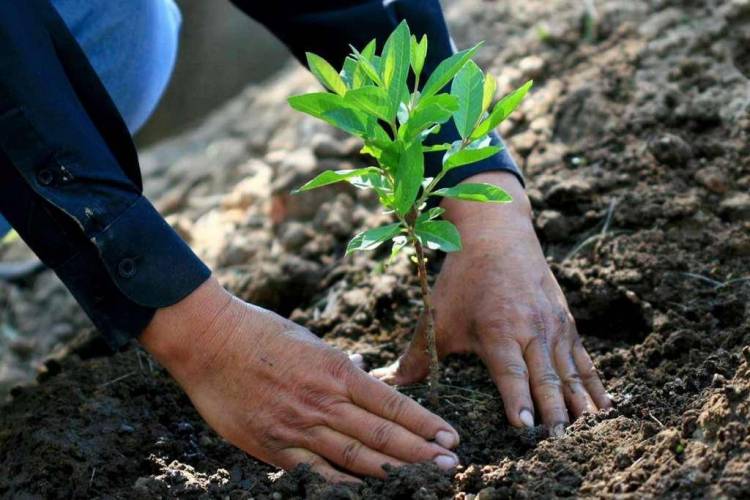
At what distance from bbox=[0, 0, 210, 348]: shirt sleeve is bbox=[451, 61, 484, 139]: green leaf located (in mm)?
536

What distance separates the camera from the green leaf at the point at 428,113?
154 cm

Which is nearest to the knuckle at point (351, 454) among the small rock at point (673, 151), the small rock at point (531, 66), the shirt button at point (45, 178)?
the shirt button at point (45, 178)

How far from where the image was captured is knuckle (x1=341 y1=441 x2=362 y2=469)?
171 centimetres

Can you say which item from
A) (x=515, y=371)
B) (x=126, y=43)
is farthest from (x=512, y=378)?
(x=126, y=43)

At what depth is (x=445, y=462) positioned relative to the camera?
1.66m

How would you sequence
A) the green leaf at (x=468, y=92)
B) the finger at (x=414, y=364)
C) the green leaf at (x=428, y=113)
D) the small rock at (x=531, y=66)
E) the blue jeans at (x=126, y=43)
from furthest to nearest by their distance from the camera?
1. the small rock at (x=531, y=66)
2. the blue jeans at (x=126, y=43)
3. the finger at (x=414, y=364)
4. the green leaf at (x=468, y=92)
5. the green leaf at (x=428, y=113)

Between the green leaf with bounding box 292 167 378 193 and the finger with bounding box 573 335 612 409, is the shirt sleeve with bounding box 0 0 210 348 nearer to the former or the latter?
the green leaf with bounding box 292 167 378 193

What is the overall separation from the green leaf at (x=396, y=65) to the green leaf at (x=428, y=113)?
3cm

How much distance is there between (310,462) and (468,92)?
26.7 inches

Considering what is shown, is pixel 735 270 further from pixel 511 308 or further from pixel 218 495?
pixel 218 495

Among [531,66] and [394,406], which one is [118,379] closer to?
[394,406]

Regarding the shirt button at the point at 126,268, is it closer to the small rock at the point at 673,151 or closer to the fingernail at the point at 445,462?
the fingernail at the point at 445,462

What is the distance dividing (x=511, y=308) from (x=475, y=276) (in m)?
0.11

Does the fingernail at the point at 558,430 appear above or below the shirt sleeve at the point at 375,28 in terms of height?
below
